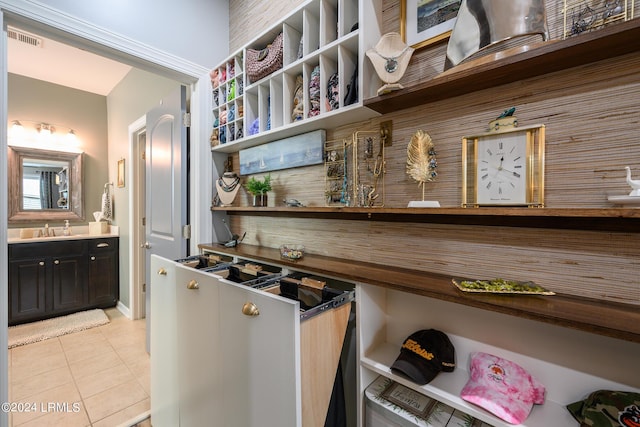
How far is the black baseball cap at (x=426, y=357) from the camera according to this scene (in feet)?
2.89

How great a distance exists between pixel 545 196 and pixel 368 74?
32.4 inches

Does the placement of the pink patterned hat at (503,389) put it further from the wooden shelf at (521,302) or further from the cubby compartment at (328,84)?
the cubby compartment at (328,84)

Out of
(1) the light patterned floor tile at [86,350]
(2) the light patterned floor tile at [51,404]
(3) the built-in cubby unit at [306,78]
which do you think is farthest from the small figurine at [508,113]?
(1) the light patterned floor tile at [86,350]

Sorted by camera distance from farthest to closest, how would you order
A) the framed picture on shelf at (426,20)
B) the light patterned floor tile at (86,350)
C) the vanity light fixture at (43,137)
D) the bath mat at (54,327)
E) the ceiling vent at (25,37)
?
1. the vanity light fixture at (43,137)
2. the bath mat at (54,327)
3. the ceiling vent at (25,37)
4. the light patterned floor tile at (86,350)
5. the framed picture on shelf at (426,20)

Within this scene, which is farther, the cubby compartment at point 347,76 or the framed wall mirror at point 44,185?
the framed wall mirror at point 44,185

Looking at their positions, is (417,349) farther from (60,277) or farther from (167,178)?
(60,277)

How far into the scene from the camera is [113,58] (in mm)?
1668

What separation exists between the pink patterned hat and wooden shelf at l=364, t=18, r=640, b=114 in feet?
3.13

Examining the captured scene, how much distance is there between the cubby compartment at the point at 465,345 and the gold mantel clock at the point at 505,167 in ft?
1.36

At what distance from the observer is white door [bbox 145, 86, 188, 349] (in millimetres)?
2012

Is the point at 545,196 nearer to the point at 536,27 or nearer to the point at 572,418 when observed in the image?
the point at 536,27

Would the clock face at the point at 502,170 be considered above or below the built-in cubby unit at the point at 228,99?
below

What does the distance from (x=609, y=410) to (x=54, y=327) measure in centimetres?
422

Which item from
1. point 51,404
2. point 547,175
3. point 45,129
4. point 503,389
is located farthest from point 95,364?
point 547,175
